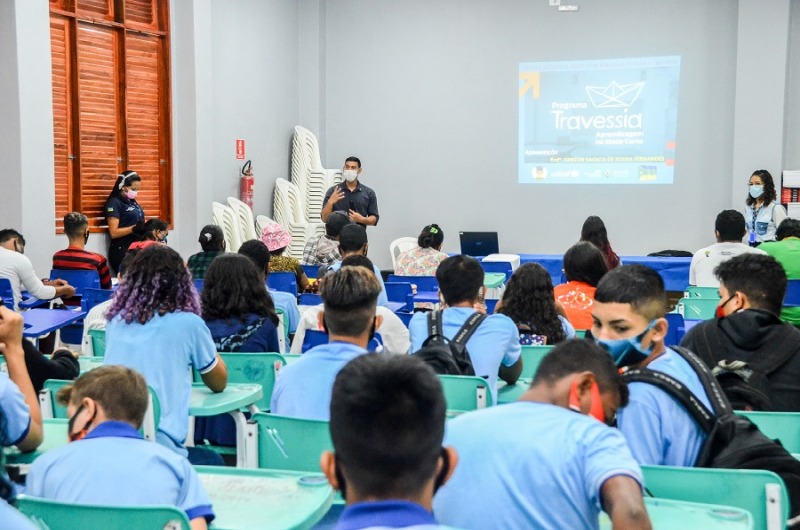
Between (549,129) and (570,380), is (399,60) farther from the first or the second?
(570,380)

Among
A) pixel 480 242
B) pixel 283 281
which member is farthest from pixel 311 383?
pixel 480 242

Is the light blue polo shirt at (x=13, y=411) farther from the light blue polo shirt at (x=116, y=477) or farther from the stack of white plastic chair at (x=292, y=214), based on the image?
the stack of white plastic chair at (x=292, y=214)

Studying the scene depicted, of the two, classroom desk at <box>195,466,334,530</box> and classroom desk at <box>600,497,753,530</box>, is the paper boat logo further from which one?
classroom desk at <box>600,497,753,530</box>

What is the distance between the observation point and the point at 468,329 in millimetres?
3631

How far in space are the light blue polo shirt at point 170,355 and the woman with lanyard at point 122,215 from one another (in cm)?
565

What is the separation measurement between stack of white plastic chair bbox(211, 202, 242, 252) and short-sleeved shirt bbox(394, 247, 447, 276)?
305 centimetres

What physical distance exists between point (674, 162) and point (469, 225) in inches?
104

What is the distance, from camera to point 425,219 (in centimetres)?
1228

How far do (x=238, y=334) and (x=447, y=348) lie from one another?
44.7 inches

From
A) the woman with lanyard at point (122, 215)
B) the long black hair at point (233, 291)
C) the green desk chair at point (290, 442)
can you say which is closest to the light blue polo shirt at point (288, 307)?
the long black hair at point (233, 291)

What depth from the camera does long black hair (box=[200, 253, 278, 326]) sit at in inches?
162

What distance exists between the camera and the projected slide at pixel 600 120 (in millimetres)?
11078

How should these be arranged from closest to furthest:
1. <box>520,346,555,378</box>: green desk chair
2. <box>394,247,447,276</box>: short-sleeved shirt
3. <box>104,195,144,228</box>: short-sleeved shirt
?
<box>520,346,555,378</box>: green desk chair, <box>394,247,447,276</box>: short-sleeved shirt, <box>104,195,144,228</box>: short-sleeved shirt

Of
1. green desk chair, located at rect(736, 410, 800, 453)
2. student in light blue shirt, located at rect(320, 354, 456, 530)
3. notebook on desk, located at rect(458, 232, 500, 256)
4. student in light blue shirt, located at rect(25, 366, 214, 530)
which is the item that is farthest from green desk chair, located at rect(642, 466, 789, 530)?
notebook on desk, located at rect(458, 232, 500, 256)
